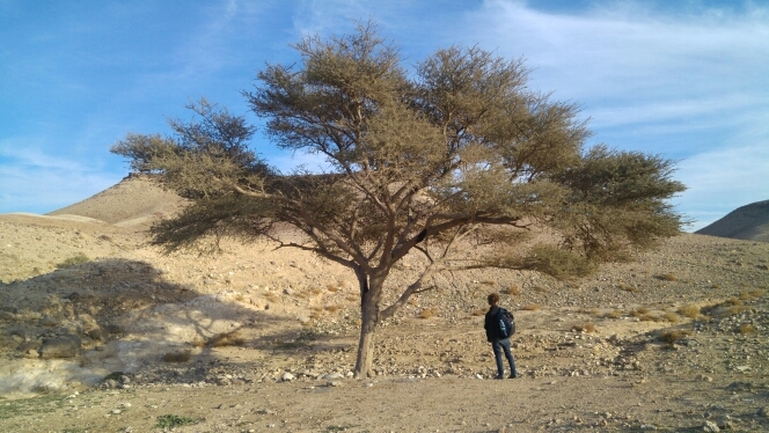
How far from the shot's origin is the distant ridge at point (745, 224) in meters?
65.7

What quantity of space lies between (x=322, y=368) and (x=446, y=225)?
502 centimetres

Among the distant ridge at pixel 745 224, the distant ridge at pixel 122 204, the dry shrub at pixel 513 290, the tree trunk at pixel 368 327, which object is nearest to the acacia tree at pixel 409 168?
the tree trunk at pixel 368 327

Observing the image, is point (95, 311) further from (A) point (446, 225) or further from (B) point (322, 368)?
(A) point (446, 225)

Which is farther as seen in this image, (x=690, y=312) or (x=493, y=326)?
(x=690, y=312)

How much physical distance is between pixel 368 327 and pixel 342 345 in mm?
5371

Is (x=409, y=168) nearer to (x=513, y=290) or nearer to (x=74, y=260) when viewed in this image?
(x=513, y=290)

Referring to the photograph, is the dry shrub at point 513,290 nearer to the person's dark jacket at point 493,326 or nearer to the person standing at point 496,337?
the person standing at point 496,337

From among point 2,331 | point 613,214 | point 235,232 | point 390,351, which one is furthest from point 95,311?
point 613,214

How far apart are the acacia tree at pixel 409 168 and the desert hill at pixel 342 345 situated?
1305 millimetres

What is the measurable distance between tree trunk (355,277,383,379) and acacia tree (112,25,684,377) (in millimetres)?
32

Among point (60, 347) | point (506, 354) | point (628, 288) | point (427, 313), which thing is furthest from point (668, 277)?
point (60, 347)

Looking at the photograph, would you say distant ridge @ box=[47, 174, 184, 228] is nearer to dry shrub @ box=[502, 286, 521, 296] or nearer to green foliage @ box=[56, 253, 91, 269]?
green foliage @ box=[56, 253, 91, 269]

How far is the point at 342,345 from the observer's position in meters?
17.2

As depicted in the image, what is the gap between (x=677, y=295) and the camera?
25609 mm
